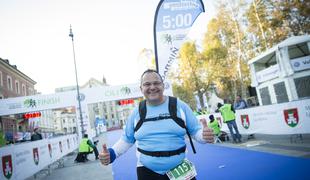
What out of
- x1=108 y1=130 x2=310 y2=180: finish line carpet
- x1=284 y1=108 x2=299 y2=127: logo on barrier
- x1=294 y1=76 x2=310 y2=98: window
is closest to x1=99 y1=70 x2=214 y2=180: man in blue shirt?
x1=108 y1=130 x2=310 y2=180: finish line carpet

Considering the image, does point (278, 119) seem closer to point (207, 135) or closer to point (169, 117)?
point (207, 135)

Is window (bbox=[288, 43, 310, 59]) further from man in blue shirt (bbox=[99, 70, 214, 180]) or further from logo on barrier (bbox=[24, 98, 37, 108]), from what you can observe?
man in blue shirt (bbox=[99, 70, 214, 180])

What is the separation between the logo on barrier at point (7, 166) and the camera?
7551 mm

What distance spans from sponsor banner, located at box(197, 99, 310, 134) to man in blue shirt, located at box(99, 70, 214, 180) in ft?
27.4

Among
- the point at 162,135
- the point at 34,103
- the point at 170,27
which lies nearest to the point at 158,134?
the point at 162,135

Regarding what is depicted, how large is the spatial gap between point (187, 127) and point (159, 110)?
343 millimetres

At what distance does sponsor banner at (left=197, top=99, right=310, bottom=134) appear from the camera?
31.7 feet

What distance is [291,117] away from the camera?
10.2m

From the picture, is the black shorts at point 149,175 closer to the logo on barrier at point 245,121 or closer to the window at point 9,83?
the logo on barrier at point 245,121

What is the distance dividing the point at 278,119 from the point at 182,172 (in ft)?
31.2

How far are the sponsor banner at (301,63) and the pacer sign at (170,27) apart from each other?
46.4 feet

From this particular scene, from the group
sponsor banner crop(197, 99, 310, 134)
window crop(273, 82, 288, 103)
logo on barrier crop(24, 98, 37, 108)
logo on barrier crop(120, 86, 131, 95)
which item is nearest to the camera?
sponsor banner crop(197, 99, 310, 134)

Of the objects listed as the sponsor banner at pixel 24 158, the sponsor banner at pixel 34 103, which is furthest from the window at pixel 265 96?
the sponsor banner at pixel 24 158

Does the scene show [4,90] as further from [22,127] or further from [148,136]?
[148,136]
